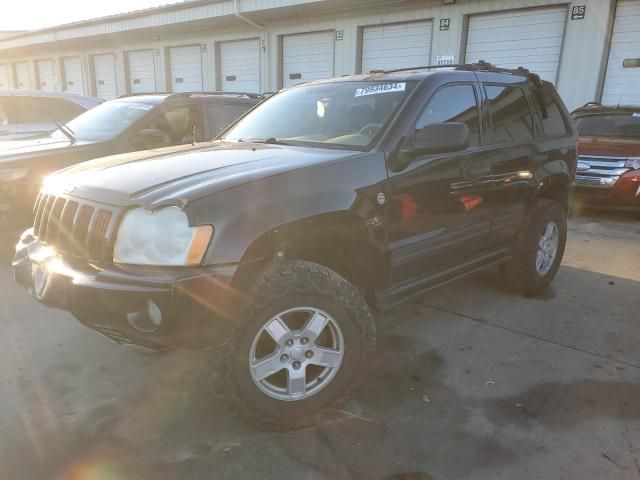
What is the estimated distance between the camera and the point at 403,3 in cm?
1227

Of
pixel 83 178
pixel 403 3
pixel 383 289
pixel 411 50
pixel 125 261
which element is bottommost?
pixel 383 289

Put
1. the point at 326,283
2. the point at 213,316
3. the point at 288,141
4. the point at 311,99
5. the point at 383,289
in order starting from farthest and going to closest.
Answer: the point at 311,99
the point at 288,141
the point at 383,289
the point at 326,283
the point at 213,316

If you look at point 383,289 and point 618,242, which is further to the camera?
point 618,242

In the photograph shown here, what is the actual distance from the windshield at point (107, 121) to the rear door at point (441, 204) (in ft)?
12.4

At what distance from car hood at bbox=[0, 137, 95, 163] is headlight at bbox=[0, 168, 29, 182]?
10 centimetres

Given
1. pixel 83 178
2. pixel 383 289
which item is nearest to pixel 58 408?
pixel 83 178

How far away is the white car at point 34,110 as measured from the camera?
764 centimetres

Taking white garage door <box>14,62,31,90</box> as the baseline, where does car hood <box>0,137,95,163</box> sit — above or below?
below

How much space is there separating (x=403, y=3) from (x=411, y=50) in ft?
3.72

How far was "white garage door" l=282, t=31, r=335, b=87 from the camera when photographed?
46.5 ft

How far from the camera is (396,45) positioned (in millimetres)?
12758

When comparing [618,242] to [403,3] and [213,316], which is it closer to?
[213,316]

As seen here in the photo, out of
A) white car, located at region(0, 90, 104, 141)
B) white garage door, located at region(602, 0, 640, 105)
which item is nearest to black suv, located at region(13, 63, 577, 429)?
white car, located at region(0, 90, 104, 141)

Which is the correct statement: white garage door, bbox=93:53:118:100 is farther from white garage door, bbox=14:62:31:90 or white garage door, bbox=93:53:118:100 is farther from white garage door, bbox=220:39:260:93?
A: white garage door, bbox=14:62:31:90
